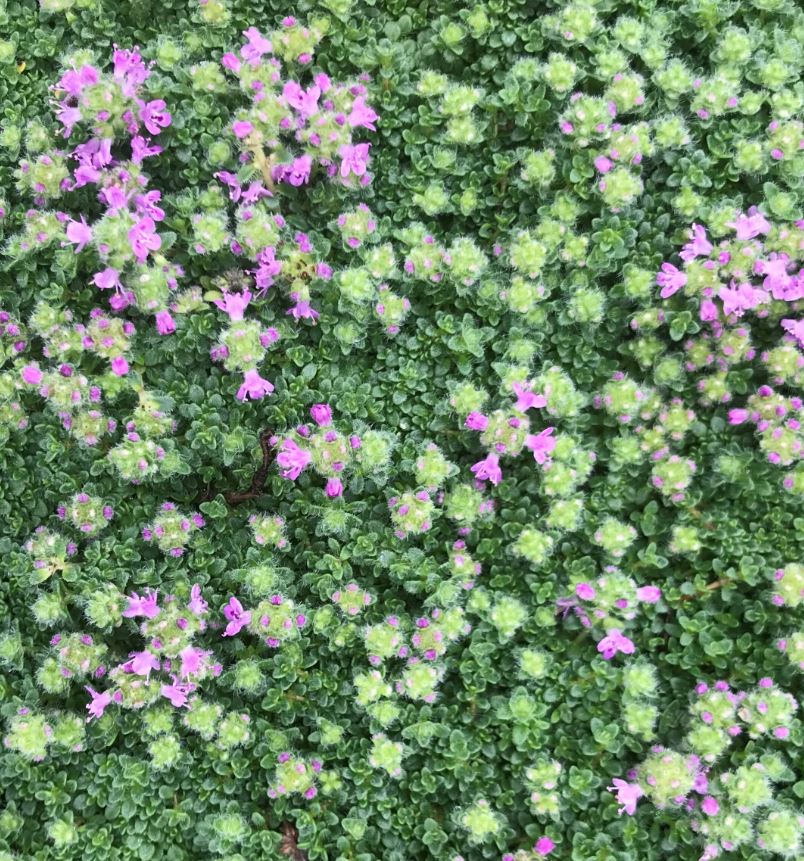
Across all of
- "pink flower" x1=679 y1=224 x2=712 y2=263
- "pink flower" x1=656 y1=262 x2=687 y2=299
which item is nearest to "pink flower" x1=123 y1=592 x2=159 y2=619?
"pink flower" x1=656 y1=262 x2=687 y2=299

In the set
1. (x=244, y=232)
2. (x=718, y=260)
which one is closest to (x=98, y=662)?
(x=244, y=232)

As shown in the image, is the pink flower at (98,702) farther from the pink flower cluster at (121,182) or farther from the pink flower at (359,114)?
the pink flower at (359,114)

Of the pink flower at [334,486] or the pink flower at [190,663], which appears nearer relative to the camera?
the pink flower at [190,663]

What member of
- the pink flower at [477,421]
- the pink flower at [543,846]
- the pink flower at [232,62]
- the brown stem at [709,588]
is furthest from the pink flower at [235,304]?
the pink flower at [543,846]

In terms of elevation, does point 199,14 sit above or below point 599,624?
above

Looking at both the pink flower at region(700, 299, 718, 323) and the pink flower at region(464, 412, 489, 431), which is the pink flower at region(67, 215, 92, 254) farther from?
the pink flower at region(700, 299, 718, 323)

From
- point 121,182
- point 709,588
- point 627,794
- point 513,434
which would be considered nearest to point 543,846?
point 627,794

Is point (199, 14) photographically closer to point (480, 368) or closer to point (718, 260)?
point (480, 368)

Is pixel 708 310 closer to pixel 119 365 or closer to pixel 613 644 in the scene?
pixel 613 644
